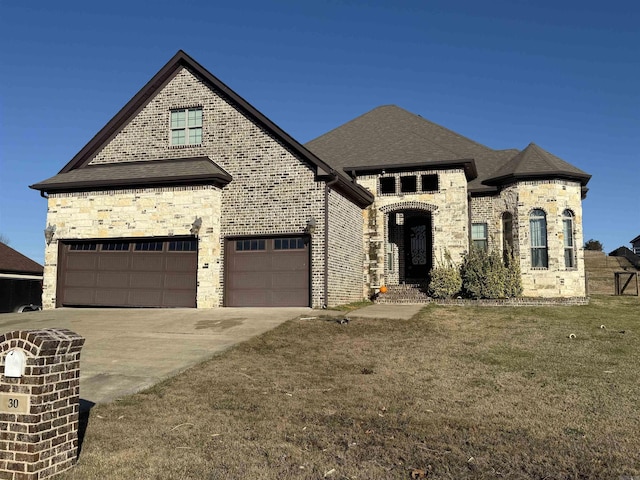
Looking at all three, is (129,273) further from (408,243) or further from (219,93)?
(408,243)

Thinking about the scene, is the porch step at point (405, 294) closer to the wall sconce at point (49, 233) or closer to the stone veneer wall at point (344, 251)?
the stone veneer wall at point (344, 251)

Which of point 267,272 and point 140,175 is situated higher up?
point 140,175

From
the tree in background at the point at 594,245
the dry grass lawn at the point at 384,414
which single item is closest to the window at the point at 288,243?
the dry grass lawn at the point at 384,414

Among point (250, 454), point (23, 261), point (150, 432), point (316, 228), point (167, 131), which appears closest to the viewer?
point (250, 454)

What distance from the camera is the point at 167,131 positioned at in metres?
19.3

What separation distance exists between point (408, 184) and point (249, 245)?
25.3 ft

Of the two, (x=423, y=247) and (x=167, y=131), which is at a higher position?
(x=167, y=131)

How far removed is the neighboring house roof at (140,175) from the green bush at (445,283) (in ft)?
27.0

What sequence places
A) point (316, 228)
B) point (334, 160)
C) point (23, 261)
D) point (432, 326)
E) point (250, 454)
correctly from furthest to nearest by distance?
point (23, 261)
point (334, 160)
point (316, 228)
point (432, 326)
point (250, 454)

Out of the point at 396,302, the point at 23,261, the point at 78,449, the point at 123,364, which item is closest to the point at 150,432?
the point at 78,449

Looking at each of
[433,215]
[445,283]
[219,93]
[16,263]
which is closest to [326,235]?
[445,283]

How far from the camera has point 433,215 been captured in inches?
813

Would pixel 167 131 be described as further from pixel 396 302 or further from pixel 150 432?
pixel 150 432

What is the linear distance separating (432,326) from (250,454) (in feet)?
29.4
